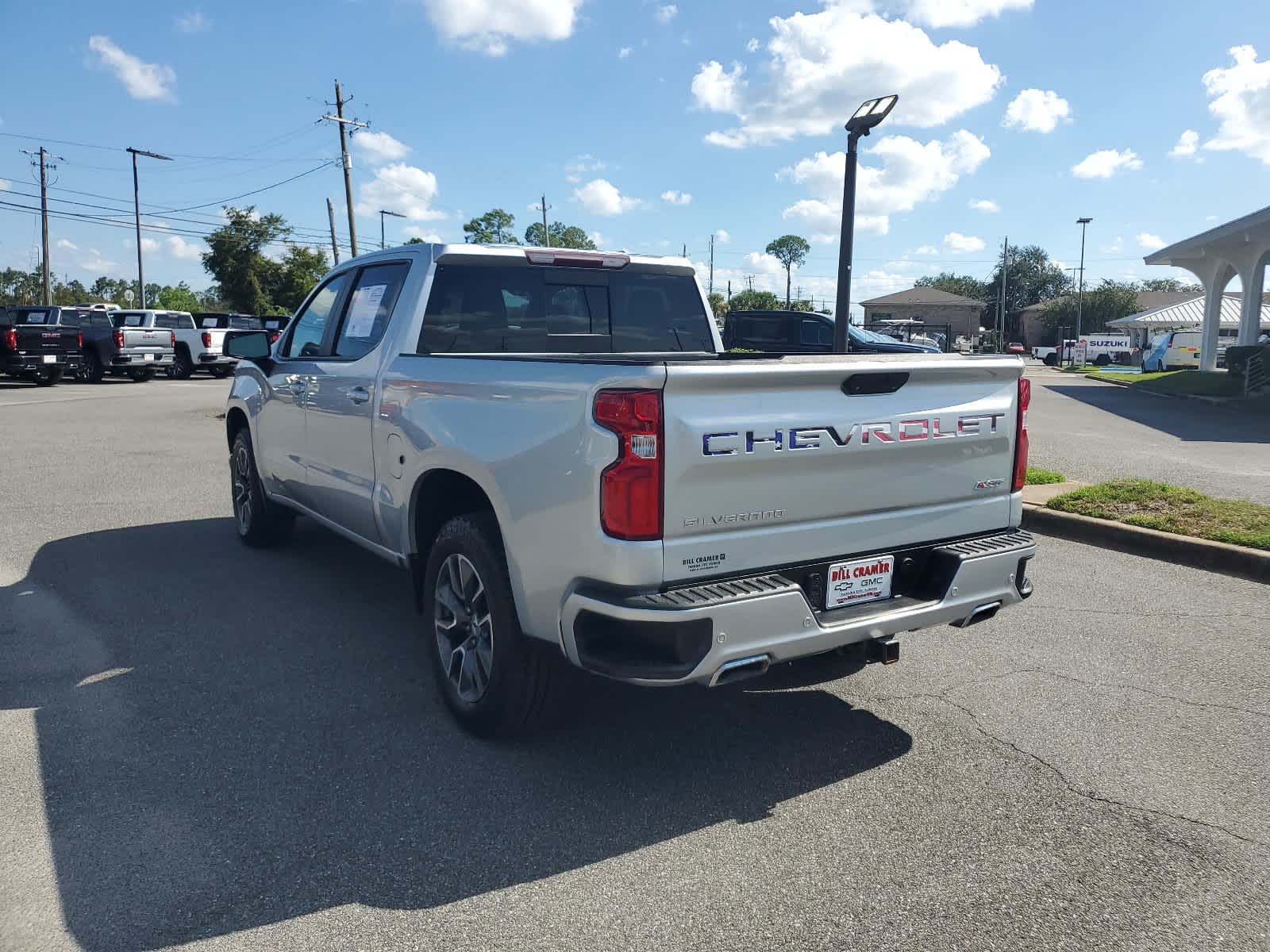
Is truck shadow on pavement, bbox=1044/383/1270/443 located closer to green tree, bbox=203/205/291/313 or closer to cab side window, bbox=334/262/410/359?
cab side window, bbox=334/262/410/359

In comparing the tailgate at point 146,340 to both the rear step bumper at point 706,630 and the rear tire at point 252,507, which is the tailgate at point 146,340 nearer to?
the rear tire at point 252,507

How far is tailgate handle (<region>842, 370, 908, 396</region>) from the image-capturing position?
3502 mm

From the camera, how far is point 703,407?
3.15m

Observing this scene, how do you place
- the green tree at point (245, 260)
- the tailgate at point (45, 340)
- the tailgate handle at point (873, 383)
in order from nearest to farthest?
the tailgate handle at point (873, 383) < the tailgate at point (45, 340) < the green tree at point (245, 260)

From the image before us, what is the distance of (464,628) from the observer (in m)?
4.05

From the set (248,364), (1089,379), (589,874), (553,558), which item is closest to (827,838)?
(589,874)

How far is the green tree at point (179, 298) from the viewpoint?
421 feet

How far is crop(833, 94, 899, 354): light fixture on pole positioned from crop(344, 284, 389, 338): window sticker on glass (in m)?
7.90

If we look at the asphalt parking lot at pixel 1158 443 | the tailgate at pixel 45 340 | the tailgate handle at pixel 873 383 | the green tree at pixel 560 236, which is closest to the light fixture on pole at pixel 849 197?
the asphalt parking lot at pixel 1158 443

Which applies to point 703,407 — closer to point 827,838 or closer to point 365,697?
point 827,838

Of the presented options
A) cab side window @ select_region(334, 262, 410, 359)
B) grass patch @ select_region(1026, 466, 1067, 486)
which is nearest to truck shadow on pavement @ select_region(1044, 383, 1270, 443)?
grass patch @ select_region(1026, 466, 1067, 486)

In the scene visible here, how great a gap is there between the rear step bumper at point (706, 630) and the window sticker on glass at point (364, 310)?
2535 mm

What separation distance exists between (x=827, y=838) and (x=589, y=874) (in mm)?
802

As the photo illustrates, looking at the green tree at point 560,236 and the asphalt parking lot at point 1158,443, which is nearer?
the asphalt parking lot at point 1158,443
